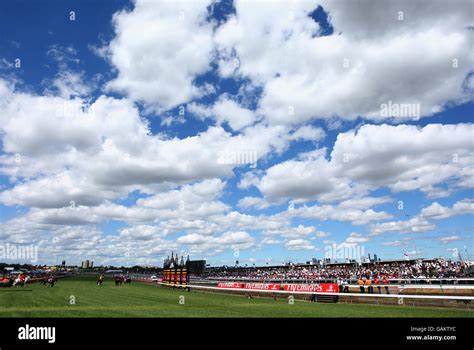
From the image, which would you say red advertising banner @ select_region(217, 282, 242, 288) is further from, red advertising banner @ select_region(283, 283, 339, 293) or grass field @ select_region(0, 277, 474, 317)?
grass field @ select_region(0, 277, 474, 317)

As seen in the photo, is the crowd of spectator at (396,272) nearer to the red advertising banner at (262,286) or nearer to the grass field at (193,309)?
the red advertising banner at (262,286)

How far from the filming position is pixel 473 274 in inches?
1417
